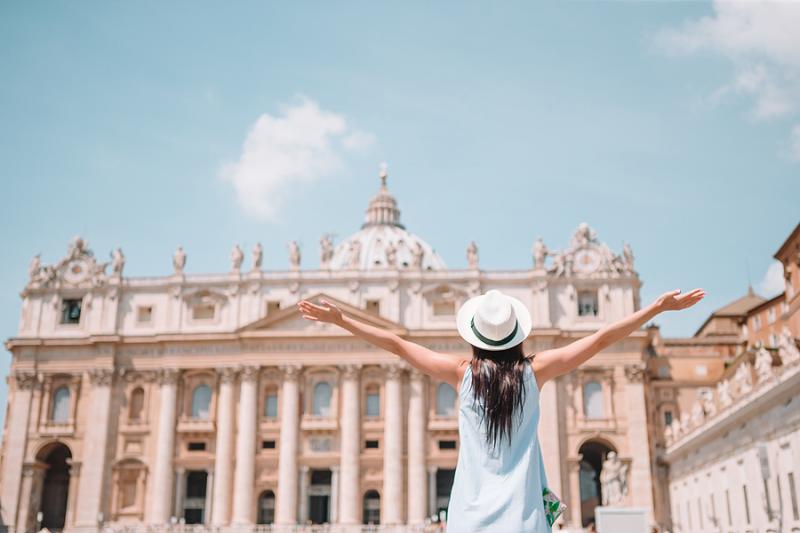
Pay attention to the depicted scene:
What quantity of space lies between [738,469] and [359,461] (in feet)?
91.8

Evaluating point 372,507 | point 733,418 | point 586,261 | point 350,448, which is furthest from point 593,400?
point 733,418

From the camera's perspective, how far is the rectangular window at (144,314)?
66438mm

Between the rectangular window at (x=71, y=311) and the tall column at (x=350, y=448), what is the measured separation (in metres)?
20.3

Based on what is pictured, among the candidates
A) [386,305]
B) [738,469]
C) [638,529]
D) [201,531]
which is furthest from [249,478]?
[638,529]

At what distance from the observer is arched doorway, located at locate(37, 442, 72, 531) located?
215 ft

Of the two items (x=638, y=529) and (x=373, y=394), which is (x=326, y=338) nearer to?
(x=373, y=394)

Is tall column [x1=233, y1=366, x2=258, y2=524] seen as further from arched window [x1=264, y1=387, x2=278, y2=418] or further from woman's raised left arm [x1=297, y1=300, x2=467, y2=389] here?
woman's raised left arm [x1=297, y1=300, x2=467, y2=389]

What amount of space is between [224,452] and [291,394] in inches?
226

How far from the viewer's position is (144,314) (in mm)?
66562

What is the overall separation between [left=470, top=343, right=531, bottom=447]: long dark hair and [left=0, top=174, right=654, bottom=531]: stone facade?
A: 55347 mm

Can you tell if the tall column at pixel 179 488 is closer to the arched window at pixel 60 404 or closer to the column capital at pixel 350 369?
the arched window at pixel 60 404

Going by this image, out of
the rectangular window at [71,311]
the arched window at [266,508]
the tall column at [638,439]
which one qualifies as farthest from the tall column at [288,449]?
the tall column at [638,439]

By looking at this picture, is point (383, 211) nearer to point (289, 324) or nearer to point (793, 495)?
point (289, 324)

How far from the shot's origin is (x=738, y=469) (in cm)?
3897
